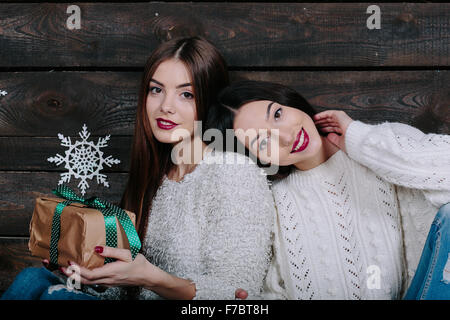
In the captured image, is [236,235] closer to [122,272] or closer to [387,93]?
[122,272]

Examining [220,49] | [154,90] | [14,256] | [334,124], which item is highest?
[220,49]

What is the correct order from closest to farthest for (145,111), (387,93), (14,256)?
(145,111) → (387,93) → (14,256)

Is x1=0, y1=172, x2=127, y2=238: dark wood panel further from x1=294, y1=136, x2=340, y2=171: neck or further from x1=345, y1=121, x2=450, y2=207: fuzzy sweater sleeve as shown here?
x1=345, y1=121, x2=450, y2=207: fuzzy sweater sleeve

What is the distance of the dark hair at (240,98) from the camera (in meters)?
1.29

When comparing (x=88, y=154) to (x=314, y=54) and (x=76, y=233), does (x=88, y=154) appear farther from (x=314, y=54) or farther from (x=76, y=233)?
(x=314, y=54)

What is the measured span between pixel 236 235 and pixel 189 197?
0.22 metres

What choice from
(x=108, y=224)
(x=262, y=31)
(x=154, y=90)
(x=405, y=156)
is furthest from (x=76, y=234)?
(x=262, y=31)

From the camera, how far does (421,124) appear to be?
5.00ft

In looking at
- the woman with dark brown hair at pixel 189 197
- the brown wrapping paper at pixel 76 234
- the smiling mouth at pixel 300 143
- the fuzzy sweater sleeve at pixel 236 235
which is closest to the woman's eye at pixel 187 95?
the woman with dark brown hair at pixel 189 197

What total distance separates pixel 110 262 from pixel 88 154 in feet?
2.32

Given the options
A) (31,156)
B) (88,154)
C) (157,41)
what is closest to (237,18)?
(157,41)

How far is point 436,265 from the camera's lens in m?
1.06

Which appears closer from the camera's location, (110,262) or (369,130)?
(110,262)

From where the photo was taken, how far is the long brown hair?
1.30 m
